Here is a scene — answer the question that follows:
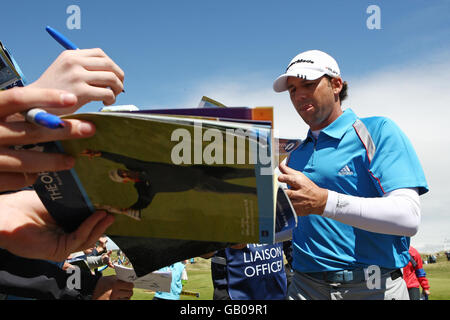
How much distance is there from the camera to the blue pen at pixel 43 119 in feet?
3.33

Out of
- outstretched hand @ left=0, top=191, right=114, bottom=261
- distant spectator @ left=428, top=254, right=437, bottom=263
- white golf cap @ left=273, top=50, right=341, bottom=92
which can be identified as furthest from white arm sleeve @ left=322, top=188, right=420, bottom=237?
distant spectator @ left=428, top=254, right=437, bottom=263

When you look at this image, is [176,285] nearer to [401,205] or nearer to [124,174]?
[401,205]

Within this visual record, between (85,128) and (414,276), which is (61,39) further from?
(414,276)

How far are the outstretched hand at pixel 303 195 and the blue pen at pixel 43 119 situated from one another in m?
1.33

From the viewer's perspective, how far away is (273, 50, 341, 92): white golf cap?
9.09 feet

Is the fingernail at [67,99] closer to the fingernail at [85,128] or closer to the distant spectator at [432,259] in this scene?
the fingernail at [85,128]

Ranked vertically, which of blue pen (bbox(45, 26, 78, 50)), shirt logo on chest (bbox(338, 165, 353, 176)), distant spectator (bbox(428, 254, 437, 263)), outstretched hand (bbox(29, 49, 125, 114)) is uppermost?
blue pen (bbox(45, 26, 78, 50))

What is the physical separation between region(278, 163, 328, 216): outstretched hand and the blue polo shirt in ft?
1.57

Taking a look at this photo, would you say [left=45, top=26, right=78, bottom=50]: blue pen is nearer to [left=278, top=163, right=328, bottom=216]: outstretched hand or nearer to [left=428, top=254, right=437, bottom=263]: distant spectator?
[left=278, top=163, right=328, bottom=216]: outstretched hand

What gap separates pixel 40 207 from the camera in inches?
64.6

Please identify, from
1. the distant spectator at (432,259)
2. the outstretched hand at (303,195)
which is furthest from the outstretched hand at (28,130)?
the distant spectator at (432,259)

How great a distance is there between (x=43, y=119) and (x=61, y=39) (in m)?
0.67

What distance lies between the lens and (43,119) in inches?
40.3
